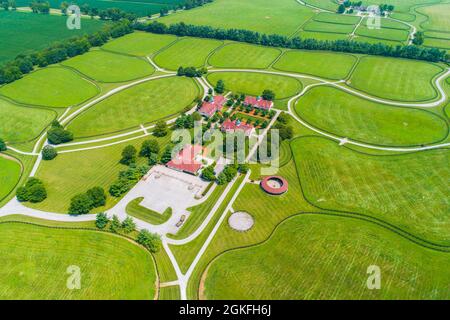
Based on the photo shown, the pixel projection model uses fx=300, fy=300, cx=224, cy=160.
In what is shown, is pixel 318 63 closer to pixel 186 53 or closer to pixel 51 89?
pixel 186 53

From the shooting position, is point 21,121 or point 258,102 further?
point 258,102

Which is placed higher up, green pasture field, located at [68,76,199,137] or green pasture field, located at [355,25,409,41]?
green pasture field, located at [355,25,409,41]

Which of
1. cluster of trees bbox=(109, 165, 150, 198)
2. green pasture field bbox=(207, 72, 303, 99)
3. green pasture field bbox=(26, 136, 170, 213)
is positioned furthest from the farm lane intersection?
cluster of trees bbox=(109, 165, 150, 198)

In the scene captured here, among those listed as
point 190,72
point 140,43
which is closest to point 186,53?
point 190,72

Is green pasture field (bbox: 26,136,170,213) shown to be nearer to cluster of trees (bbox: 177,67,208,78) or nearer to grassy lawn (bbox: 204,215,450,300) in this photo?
grassy lawn (bbox: 204,215,450,300)

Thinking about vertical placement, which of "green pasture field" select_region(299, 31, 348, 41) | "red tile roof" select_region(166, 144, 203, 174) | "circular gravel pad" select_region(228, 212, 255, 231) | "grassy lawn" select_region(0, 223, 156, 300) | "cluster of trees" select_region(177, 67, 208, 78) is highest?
"green pasture field" select_region(299, 31, 348, 41)

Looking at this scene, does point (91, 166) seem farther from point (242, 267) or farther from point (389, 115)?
point (389, 115)

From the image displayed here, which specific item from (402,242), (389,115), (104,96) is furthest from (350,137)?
(104,96)
